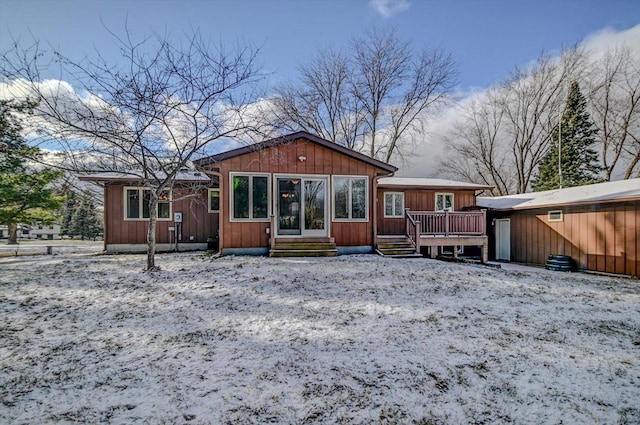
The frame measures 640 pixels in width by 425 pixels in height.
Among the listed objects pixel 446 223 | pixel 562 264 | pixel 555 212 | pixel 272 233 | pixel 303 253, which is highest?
pixel 555 212

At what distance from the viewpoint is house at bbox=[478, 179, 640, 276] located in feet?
31.4

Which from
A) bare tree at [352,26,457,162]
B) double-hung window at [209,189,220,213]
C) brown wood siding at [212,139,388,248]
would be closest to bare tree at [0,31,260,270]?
brown wood siding at [212,139,388,248]

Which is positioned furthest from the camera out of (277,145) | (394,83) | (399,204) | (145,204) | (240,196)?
(394,83)

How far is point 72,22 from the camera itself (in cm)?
652

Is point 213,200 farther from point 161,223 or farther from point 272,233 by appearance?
point 272,233

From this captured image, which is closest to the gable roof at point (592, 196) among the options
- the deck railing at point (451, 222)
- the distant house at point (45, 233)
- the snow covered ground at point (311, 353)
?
the deck railing at point (451, 222)

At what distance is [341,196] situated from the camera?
1070 centimetres

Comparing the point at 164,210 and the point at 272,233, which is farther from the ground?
the point at 164,210

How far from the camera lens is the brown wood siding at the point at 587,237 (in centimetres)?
952

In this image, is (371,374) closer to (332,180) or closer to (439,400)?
(439,400)

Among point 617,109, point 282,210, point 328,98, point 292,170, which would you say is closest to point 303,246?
point 282,210

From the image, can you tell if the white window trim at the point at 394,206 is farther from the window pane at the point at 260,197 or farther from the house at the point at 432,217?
the window pane at the point at 260,197

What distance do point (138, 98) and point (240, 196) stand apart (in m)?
4.03

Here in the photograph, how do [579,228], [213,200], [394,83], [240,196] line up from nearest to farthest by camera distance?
[240,196]
[579,228]
[213,200]
[394,83]
